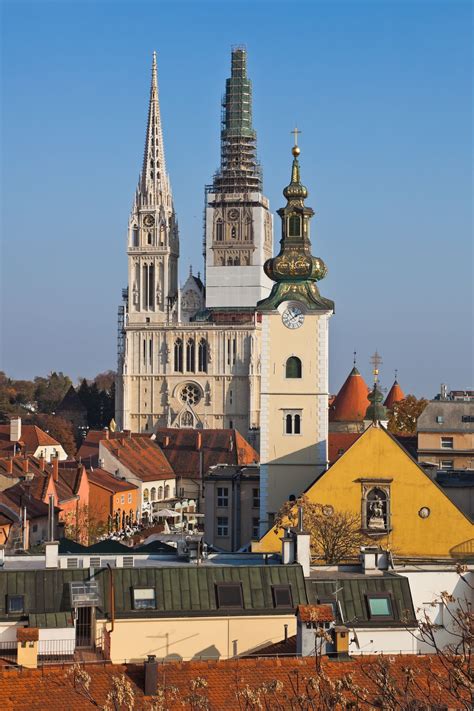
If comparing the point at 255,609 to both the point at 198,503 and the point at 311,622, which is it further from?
the point at 198,503

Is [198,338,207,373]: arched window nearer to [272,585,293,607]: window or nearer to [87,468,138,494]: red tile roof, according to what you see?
[87,468,138,494]: red tile roof

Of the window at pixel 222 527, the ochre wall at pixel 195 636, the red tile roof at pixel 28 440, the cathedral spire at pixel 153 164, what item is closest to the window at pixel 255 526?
the window at pixel 222 527

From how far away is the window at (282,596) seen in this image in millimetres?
29078

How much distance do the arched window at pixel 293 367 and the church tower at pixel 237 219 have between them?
311ft

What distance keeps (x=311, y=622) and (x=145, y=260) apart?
12621cm

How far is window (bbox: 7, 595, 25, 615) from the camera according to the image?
27959 millimetres

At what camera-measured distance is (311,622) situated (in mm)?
24984

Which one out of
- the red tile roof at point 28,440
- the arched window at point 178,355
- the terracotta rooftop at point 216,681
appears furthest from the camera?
the arched window at point 178,355

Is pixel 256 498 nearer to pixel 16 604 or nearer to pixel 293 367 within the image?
pixel 293 367

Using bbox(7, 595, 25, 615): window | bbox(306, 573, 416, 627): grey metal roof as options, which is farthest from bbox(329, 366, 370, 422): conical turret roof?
bbox(7, 595, 25, 615): window

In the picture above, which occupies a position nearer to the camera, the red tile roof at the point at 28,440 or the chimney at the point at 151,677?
the chimney at the point at 151,677

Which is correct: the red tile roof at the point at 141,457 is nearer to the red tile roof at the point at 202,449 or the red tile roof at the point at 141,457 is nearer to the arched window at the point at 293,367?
the red tile roof at the point at 202,449

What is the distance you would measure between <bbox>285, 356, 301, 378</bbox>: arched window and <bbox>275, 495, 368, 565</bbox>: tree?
338 inches

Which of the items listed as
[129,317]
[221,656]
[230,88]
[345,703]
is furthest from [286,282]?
[230,88]
